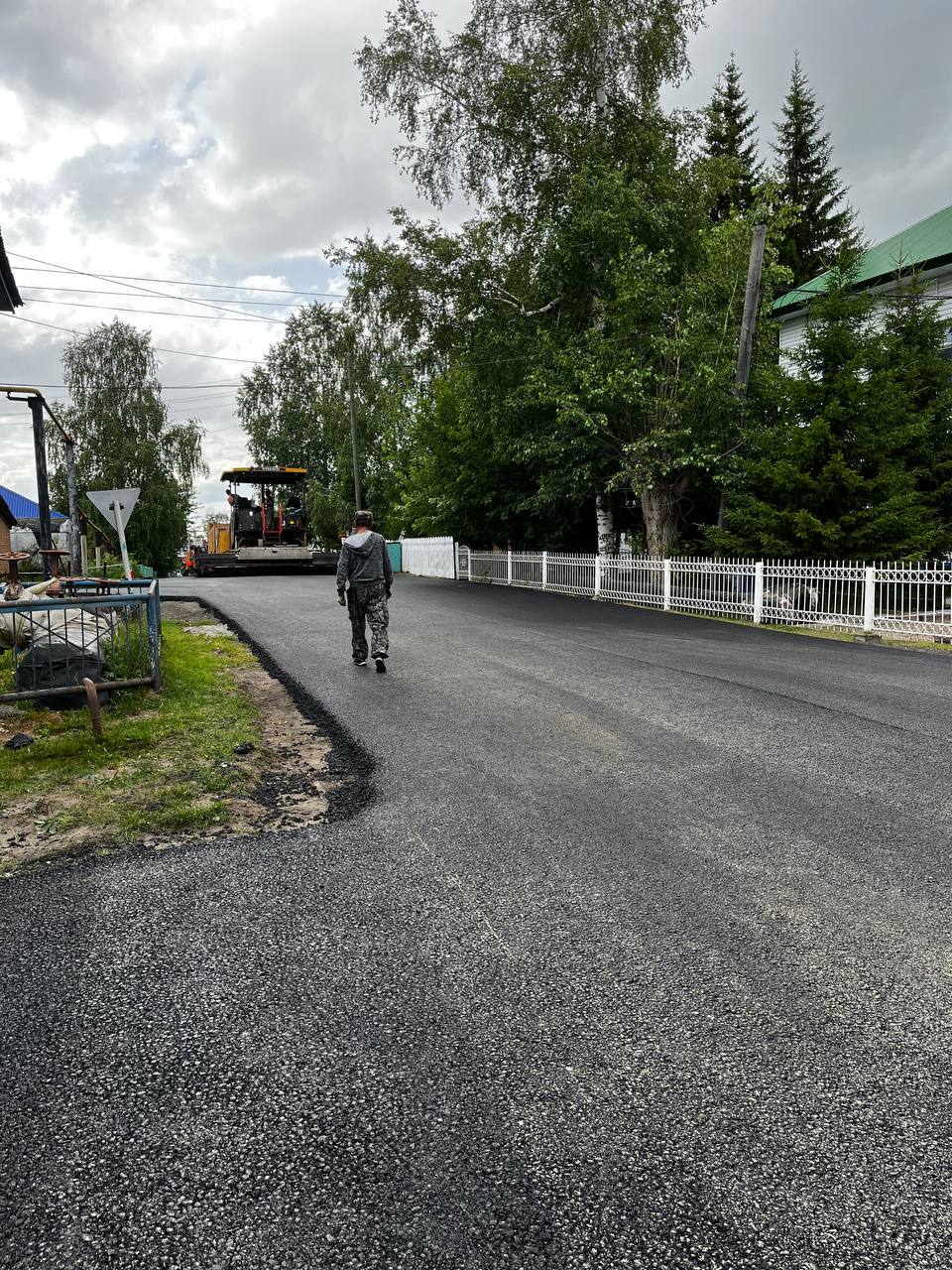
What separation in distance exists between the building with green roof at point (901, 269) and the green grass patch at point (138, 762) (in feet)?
60.8

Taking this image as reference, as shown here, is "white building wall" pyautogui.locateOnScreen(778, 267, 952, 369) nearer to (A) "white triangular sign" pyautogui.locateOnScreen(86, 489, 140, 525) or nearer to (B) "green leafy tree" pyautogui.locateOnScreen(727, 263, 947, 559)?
(B) "green leafy tree" pyautogui.locateOnScreen(727, 263, 947, 559)

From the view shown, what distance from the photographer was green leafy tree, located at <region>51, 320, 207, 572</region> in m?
42.6

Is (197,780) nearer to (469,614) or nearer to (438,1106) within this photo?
(438,1106)

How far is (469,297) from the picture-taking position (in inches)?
837

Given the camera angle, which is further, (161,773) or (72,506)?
(72,506)

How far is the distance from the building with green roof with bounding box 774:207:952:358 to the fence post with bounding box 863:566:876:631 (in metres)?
9.16

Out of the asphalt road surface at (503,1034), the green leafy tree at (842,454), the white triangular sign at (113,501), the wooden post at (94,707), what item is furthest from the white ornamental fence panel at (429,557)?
the asphalt road surface at (503,1034)

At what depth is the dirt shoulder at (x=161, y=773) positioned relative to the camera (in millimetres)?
4336

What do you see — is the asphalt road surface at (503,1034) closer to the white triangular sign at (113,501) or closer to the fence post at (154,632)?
the fence post at (154,632)

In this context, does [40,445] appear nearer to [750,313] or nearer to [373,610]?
[373,610]

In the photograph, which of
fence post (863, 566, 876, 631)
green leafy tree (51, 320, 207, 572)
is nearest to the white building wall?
fence post (863, 566, 876, 631)

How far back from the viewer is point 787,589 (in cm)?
1449

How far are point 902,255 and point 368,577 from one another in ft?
74.7

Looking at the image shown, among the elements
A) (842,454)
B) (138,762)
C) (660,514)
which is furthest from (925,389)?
(138,762)
